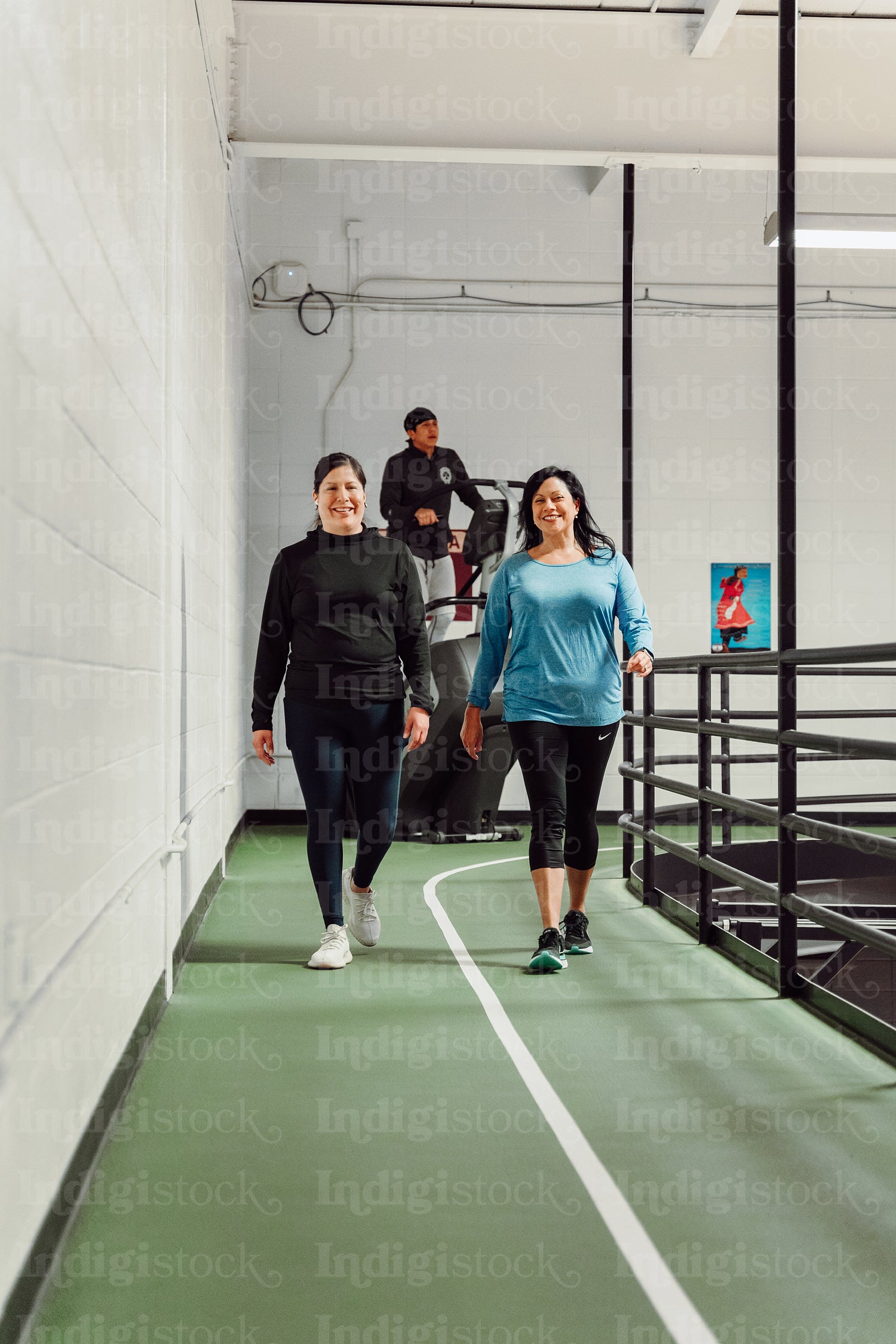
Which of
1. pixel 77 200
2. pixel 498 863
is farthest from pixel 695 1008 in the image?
pixel 498 863

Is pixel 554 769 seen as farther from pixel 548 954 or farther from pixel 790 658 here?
pixel 790 658

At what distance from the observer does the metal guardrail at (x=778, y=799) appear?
9.85 ft

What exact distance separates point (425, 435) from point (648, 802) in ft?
11.8

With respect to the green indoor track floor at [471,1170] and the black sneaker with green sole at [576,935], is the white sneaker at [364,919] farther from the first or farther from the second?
the black sneaker with green sole at [576,935]

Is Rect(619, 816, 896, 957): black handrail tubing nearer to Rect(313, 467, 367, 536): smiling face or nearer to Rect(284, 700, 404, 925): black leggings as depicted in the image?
Rect(284, 700, 404, 925): black leggings

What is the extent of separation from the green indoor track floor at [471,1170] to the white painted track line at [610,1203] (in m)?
0.02

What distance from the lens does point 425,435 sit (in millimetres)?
7945

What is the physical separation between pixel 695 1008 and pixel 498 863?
3.16m

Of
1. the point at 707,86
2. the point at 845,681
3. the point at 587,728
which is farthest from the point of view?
the point at 845,681

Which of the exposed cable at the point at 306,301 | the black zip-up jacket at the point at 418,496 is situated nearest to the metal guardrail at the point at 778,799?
the black zip-up jacket at the point at 418,496

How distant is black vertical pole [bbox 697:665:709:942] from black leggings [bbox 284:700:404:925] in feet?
3.96

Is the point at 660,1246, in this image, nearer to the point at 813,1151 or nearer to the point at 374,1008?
the point at 813,1151

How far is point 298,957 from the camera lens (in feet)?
14.0

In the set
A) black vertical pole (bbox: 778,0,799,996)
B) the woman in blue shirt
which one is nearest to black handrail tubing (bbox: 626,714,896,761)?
black vertical pole (bbox: 778,0,799,996)
